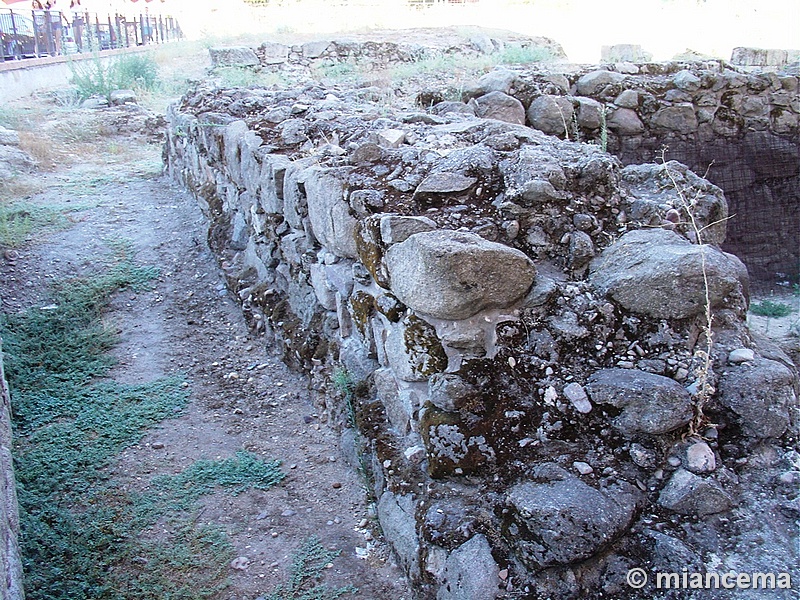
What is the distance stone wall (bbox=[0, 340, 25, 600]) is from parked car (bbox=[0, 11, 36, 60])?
12.8 meters

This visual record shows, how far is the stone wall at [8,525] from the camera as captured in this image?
197 centimetres

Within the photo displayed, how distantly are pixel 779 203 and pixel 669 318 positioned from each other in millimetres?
5785

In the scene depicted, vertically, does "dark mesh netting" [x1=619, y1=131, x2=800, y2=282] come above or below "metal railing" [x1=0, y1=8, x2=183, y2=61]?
below

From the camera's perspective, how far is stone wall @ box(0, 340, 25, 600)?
1.97m

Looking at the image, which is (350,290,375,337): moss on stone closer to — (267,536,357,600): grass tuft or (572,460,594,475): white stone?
(267,536,357,600): grass tuft

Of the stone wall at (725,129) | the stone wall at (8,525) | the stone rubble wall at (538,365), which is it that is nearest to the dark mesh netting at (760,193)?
the stone wall at (725,129)

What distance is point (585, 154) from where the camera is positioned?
274 cm

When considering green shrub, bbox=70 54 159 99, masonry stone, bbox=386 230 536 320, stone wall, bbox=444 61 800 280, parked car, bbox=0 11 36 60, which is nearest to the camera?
masonry stone, bbox=386 230 536 320

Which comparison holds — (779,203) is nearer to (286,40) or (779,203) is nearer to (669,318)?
(669,318)

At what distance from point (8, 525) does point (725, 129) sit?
22.2ft

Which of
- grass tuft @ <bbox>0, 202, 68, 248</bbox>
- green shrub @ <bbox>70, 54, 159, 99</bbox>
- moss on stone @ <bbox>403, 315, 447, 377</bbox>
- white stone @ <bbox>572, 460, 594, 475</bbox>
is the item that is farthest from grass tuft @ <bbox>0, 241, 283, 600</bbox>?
green shrub @ <bbox>70, 54, 159, 99</bbox>

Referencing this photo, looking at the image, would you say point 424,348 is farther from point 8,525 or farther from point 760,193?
point 760,193

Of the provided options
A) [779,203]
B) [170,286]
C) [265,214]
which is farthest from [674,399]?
[779,203]

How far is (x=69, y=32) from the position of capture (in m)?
15.3
